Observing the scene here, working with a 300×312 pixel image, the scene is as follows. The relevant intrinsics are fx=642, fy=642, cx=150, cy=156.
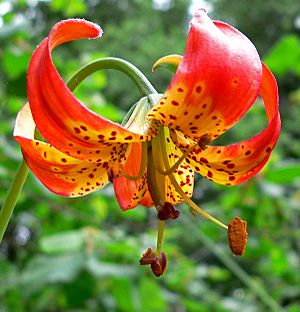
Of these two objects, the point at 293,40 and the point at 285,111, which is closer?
the point at 293,40

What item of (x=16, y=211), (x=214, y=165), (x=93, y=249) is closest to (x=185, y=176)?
(x=214, y=165)

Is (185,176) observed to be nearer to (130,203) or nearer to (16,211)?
(130,203)

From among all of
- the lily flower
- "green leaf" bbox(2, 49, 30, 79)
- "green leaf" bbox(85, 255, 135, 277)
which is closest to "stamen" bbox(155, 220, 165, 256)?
the lily flower

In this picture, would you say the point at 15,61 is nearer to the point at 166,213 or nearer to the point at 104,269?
the point at 104,269

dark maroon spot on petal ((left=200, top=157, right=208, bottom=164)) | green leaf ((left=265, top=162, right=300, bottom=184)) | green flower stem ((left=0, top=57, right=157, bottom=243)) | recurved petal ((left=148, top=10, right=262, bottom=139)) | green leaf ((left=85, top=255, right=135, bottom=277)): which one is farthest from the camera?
green leaf ((left=85, top=255, right=135, bottom=277))

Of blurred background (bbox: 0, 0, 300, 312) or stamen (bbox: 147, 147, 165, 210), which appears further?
blurred background (bbox: 0, 0, 300, 312)

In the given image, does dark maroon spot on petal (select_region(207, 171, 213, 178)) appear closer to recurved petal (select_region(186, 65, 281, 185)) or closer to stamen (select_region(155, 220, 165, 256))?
recurved petal (select_region(186, 65, 281, 185))
